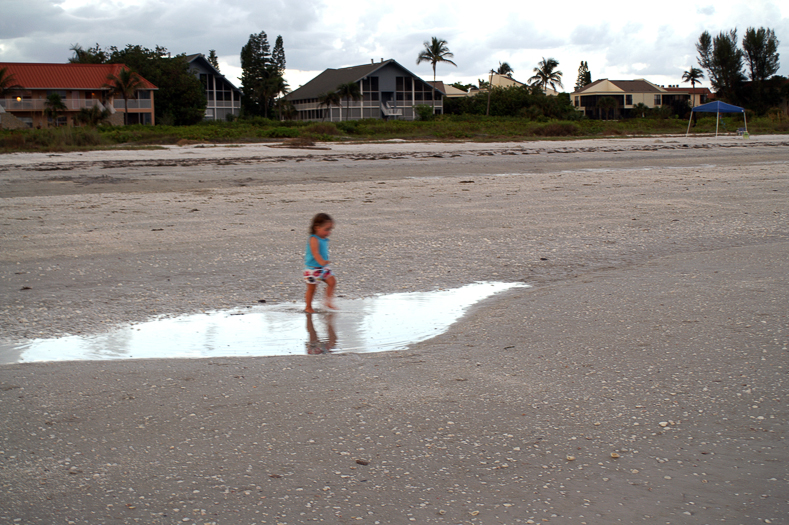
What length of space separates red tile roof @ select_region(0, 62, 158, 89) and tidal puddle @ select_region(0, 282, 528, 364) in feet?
200

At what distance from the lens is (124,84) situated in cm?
5850

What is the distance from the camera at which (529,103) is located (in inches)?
3036

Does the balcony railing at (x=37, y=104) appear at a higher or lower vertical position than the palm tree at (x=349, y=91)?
lower

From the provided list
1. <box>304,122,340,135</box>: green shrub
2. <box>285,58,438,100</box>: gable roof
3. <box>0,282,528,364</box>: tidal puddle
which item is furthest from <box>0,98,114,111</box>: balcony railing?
<box>0,282,528,364</box>: tidal puddle

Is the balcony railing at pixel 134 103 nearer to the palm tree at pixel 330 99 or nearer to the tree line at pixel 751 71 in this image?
the palm tree at pixel 330 99

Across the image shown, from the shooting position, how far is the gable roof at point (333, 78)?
76812mm

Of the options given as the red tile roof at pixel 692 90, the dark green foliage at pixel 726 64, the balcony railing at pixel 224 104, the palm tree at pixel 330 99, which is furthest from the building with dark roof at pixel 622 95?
the balcony railing at pixel 224 104

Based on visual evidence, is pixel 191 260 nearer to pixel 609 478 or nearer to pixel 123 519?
pixel 123 519

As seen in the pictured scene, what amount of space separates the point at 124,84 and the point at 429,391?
6070 centimetres

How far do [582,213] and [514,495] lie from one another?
30.0 ft

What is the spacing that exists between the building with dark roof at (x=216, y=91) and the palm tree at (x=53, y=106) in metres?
17.1

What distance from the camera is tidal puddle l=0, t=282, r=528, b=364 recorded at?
16.1 feet

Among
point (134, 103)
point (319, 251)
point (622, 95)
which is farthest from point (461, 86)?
point (319, 251)

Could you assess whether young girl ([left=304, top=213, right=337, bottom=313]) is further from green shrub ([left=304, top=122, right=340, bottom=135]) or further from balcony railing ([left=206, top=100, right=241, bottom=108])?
balcony railing ([left=206, top=100, right=241, bottom=108])
